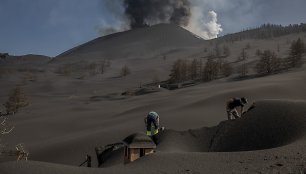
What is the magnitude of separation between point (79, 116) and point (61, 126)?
167 inches

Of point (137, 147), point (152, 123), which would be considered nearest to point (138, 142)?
point (137, 147)

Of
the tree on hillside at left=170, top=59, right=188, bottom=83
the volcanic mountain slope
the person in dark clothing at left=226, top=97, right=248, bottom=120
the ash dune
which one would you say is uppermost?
the volcanic mountain slope

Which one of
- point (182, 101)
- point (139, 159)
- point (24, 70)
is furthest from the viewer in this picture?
point (24, 70)

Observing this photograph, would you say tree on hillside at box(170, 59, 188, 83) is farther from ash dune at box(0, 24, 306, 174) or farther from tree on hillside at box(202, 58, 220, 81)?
ash dune at box(0, 24, 306, 174)

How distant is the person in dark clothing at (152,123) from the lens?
18.2m

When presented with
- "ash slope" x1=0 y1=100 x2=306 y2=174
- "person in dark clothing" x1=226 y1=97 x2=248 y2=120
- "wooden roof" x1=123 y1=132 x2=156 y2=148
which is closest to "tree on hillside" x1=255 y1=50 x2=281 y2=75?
"person in dark clothing" x1=226 y1=97 x2=248 y2=120

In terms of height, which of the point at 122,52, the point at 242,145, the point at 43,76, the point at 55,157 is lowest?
the point at 55,157

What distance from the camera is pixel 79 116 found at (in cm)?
4044

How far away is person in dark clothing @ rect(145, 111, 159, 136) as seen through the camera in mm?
18234

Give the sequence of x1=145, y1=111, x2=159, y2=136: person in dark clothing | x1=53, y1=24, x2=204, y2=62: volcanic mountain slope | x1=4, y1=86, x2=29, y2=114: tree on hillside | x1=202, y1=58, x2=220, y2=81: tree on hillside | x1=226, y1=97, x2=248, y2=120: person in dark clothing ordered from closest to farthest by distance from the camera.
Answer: x1=145, y1=111, x2=159, y2=136: person in dark clothing → x1=226, y1=97, x2=248, y2=120: person in dark clothing → x1=4, y1=86, x2=29, y2=114: tree on hillside → x1=202, y1=58, x2=220, y2=81: tree on hillside → x1=53, y1=24, x2=204, y2=62: volcanic mountain slope

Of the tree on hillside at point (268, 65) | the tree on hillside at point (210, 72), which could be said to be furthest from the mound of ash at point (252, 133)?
the tree on hillside at point (210, 72)

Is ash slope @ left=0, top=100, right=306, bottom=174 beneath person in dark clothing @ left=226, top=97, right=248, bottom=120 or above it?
beneath

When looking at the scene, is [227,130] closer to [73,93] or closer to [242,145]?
[242,145]

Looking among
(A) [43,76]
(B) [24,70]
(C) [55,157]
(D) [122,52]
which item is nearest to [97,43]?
(D) [122,52]
